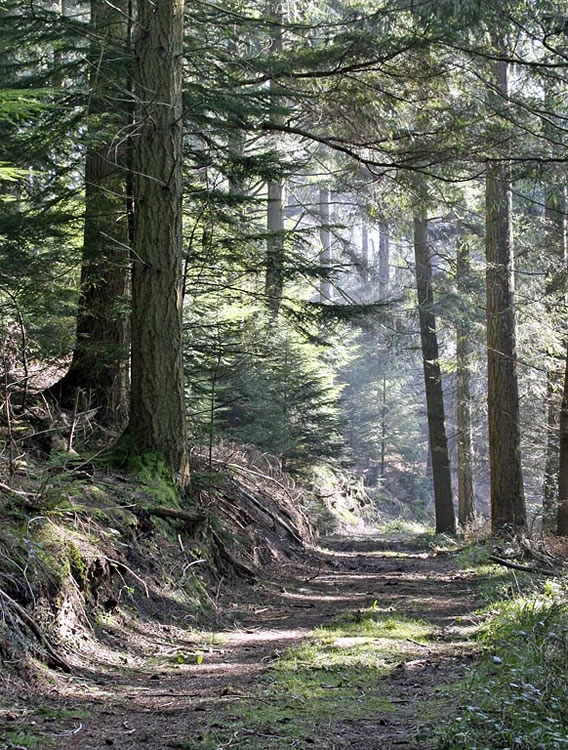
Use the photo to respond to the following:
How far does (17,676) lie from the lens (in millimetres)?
4180

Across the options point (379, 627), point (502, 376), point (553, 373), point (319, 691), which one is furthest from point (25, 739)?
point (553, 373)

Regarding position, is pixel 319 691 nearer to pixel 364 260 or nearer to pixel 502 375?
pixel 502 375

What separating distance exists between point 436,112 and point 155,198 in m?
3.80

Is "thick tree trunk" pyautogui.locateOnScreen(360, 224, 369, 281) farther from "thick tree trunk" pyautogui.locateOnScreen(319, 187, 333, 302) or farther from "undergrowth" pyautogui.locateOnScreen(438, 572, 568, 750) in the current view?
"undergrowth" pyautogui.locateOnScreen(438, 572, 568, 750)

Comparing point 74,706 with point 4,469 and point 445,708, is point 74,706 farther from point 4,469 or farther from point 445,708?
point 4,469

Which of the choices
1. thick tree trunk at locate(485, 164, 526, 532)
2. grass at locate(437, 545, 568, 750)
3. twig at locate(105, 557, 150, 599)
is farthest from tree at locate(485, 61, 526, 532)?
twig at locate(105, 557, 150, 599)

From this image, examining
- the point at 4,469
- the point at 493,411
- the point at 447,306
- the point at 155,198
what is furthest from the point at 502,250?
the point at 4,469

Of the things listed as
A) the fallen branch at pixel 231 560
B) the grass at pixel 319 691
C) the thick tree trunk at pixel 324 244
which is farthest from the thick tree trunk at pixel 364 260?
the grass at pixel 319 691

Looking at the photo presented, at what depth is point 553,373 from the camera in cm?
1420

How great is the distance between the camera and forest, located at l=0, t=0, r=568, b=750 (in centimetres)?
423

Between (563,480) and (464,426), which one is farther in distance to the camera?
(464,426)

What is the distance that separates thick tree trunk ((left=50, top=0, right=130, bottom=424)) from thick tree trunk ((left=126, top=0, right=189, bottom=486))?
1.92 ft

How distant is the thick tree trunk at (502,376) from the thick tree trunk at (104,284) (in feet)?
21.1

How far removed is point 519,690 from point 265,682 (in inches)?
63.5
